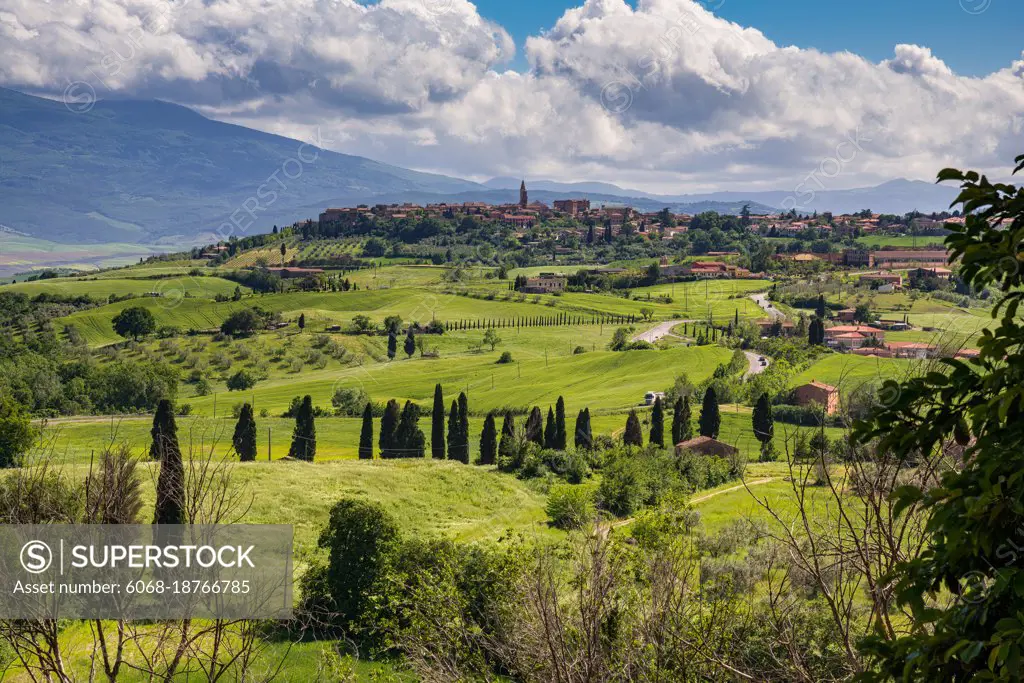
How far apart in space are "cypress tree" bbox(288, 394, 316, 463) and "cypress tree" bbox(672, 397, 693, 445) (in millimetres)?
29534

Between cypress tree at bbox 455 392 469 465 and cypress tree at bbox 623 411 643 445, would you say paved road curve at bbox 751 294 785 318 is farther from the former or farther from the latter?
cypress tree at bbox 455 392 469 465

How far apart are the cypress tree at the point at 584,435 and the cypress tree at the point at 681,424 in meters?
7.04

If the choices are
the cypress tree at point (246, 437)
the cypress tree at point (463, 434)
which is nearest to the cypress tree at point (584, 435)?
the cypress tree at point (463, 434)

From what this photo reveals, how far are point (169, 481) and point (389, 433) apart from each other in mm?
59898

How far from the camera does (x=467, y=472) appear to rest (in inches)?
2235

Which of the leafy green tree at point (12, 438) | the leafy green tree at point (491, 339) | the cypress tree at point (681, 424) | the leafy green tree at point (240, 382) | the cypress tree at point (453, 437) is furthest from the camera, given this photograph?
the leafy green tree at point (491, 339)

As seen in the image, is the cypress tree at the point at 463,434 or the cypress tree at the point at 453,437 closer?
the cypress tree at the point at 463,434

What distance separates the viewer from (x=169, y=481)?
13234 millimetres

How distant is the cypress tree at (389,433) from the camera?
70750 mm

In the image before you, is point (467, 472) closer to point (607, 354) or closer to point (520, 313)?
point (607, 354)

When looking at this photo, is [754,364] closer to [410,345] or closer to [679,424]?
[679,424]

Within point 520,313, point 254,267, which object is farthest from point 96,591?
point 254,267

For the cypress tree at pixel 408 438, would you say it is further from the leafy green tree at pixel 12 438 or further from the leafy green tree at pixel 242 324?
the leafy green tree at pixel 242 324

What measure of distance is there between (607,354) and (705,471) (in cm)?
5567
